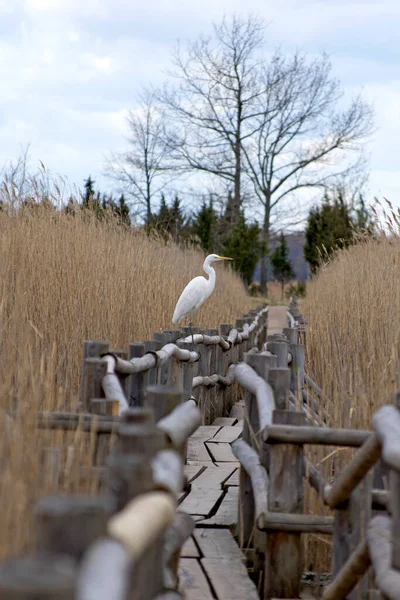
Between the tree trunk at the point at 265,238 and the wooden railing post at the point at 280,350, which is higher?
the tree trunk at the point at 265,238

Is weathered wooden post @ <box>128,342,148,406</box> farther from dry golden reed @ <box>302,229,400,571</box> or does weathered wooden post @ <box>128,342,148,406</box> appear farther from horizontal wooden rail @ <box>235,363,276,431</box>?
dry golden reed @ <box>302,229,400,571</box>

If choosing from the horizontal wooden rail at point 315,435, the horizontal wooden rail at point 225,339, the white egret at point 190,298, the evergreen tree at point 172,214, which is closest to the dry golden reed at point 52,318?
the white egret at point 190,298

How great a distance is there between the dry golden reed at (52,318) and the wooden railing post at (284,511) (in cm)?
68

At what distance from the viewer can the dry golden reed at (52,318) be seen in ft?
6.23

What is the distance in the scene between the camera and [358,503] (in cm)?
249

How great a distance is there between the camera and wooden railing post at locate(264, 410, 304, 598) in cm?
268

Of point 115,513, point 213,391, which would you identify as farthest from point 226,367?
point 115,513

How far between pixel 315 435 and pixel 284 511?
1.06ft

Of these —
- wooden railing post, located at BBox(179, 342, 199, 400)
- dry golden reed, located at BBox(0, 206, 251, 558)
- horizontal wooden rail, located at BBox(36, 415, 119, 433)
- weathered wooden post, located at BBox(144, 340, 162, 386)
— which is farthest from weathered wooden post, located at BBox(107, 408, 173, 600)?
wooden railing post, located at BBox(179, 342, 199, 400)

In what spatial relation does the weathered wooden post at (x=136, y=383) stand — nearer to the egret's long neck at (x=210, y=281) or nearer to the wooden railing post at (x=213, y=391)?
the wooden railing post at (x=213, y=391)

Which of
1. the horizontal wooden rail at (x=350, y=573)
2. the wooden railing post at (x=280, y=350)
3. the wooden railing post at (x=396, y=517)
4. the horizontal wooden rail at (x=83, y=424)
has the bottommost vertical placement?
the horizontal wooden rail at (x=350, y=573)

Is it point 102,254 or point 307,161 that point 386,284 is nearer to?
point 102,254

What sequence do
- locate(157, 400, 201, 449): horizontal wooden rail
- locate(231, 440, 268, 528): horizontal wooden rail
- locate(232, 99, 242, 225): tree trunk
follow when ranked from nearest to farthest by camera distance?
locate(157, 400, 201, 449): horizontal wooden rail, locate(231, 440, 268, 528): horizontal wooden rail, locate(232, 99, 242, 225): tree trunk

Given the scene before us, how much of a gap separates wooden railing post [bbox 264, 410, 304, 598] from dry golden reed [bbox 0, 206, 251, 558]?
68cm
